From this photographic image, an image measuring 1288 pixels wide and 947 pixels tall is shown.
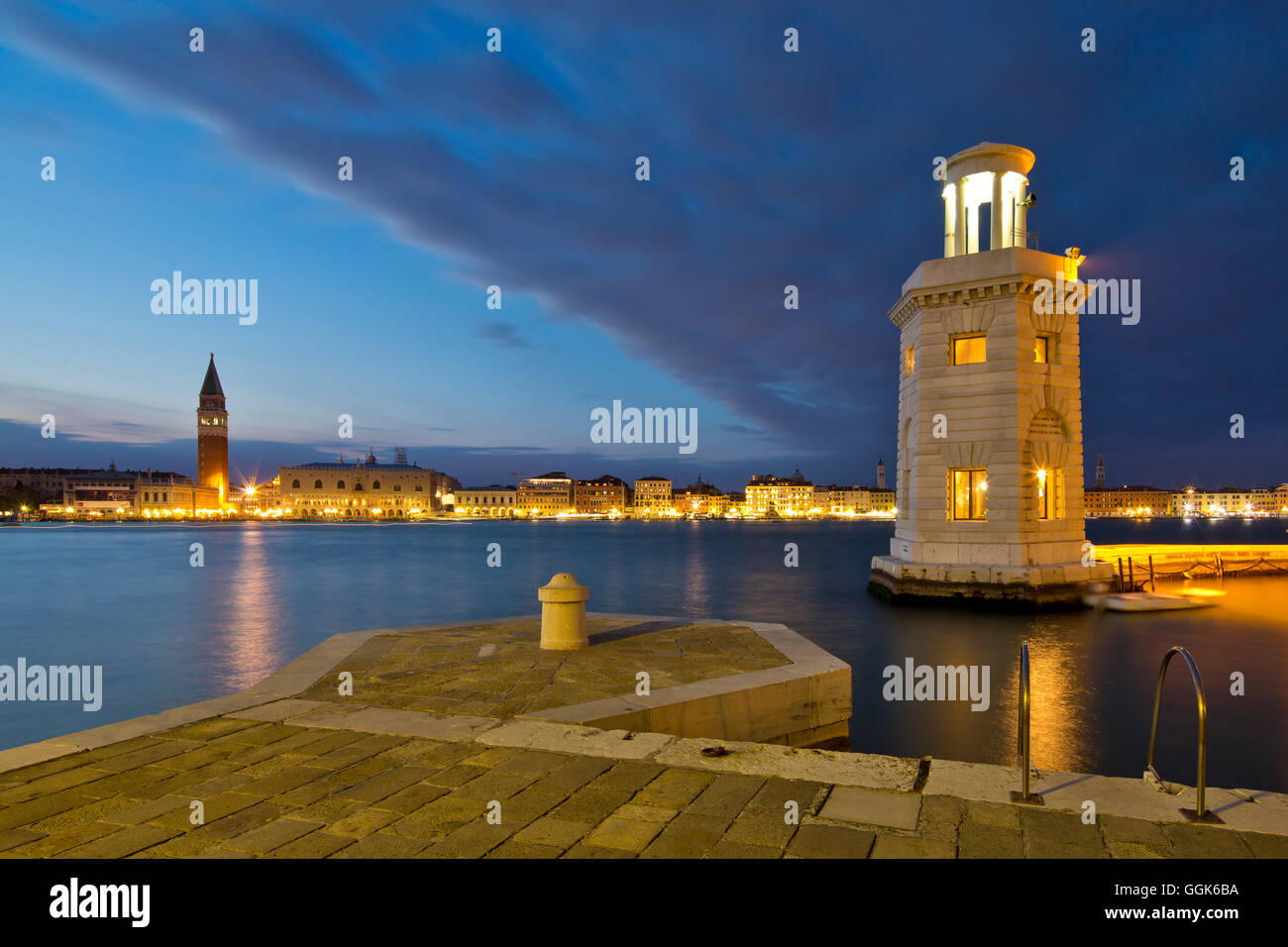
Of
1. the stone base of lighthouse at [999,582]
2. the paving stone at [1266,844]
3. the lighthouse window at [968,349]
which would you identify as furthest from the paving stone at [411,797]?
the lighthouse window at [968,349]

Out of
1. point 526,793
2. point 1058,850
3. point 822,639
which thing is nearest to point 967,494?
point 822,639

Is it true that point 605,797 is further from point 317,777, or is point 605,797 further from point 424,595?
point 424,595

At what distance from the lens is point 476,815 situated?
4.53m

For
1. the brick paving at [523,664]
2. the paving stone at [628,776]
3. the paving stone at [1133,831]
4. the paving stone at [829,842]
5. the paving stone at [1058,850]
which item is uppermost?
the paving stone at [1058,850]

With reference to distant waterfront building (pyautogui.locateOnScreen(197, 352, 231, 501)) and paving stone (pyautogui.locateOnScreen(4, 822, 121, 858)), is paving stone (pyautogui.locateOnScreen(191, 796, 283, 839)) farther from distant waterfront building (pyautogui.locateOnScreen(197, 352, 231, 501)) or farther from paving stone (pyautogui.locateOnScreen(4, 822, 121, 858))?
distant waterfront building (pyautogui.locateOnScreen(197, 352, 231, 501))

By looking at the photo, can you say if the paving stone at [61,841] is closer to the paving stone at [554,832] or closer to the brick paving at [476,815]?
the brick paving at [476,815]

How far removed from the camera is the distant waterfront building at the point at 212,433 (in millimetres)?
159375

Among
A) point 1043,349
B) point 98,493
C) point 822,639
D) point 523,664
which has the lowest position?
point 822,639

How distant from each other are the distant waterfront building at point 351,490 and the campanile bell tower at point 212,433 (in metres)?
16.4

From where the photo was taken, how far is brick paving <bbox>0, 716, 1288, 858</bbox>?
4.10 m

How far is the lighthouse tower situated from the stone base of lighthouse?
0.14 feet

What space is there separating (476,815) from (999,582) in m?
22.1

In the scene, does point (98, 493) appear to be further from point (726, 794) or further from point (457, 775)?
point (726, 794)
